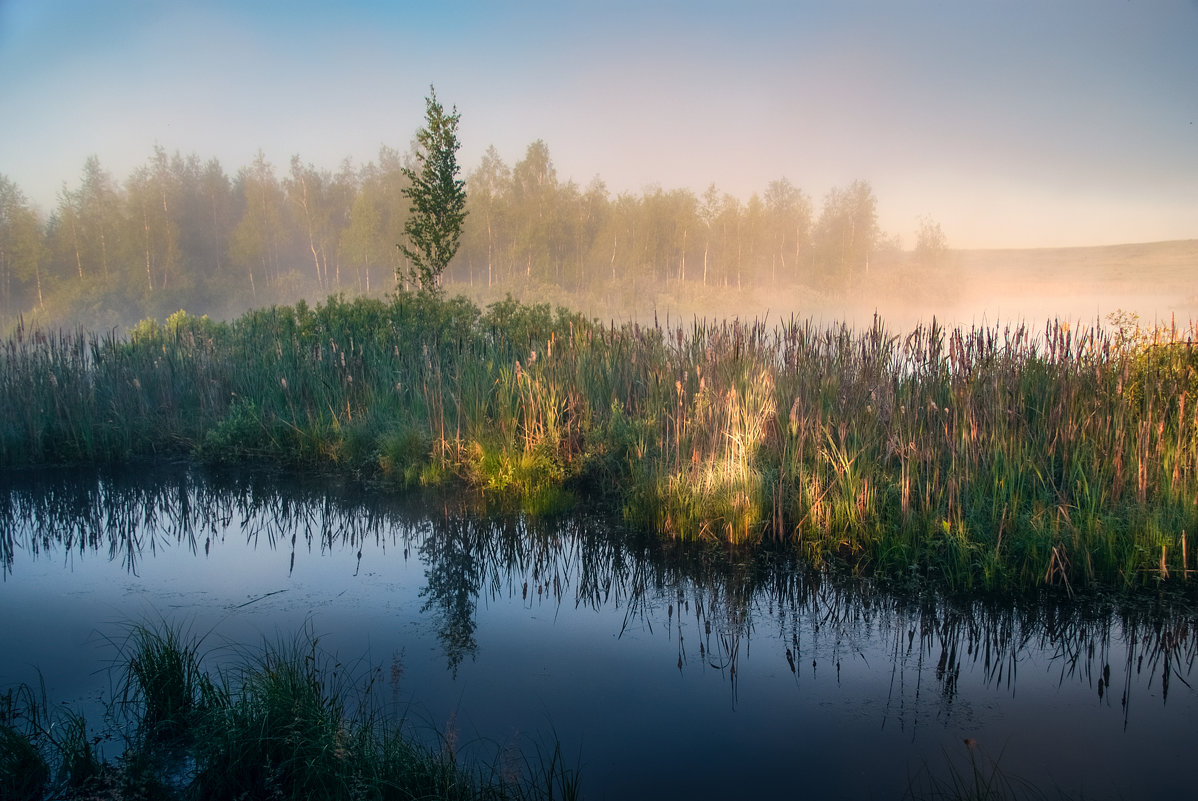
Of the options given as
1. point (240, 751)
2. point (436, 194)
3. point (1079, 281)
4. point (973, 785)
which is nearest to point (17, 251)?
point (436, 194)

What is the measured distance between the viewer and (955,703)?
118 inches

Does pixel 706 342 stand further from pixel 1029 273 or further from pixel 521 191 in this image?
pixel 1029 273

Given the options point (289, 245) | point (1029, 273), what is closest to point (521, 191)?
point (289, 245)

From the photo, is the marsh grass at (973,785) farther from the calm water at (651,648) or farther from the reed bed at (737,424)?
the reed bed at (737,424)

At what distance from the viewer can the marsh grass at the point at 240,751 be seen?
2.38 m

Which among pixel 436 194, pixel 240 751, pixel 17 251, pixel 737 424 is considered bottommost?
pixel 240 751

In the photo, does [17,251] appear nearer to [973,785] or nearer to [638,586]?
[638,586]

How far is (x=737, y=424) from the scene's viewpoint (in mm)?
5199

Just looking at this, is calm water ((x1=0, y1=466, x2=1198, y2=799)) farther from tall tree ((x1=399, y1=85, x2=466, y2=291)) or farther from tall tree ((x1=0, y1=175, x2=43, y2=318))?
tall tree ((x1=0, y1=175, x2=43, y2=318))

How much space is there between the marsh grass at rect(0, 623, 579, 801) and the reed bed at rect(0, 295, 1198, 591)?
8.81 feet

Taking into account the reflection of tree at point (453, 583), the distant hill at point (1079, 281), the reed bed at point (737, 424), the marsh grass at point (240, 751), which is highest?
the distant hill at point (1079, 281)

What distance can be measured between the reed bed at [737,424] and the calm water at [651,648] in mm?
453

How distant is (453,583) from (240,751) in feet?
6.31

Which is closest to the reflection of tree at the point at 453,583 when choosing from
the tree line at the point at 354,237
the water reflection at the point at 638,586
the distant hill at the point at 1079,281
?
the water reflection at the point at 638,586
